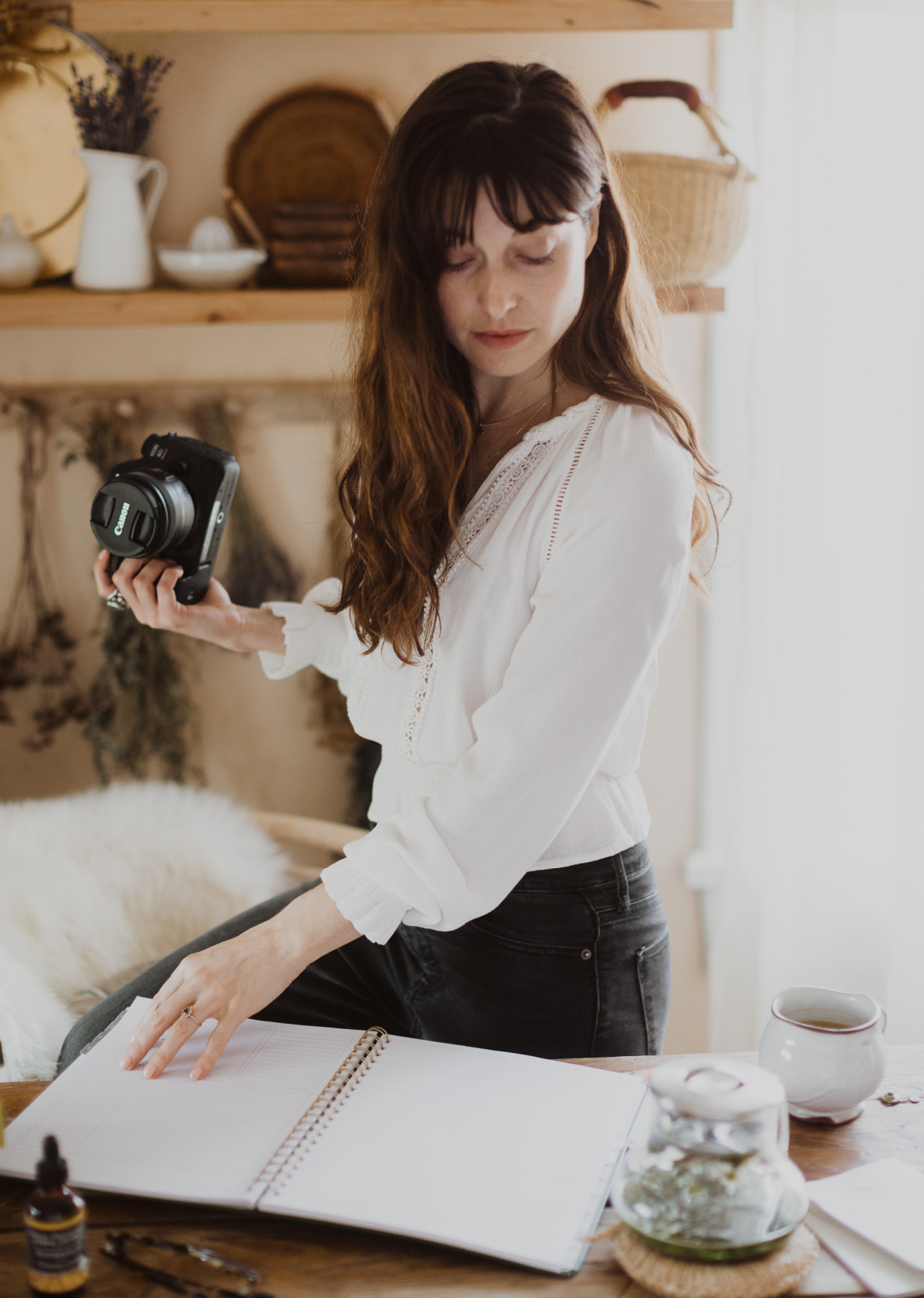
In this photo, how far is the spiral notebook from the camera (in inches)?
29.0

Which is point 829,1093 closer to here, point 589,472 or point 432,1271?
point 432,1271

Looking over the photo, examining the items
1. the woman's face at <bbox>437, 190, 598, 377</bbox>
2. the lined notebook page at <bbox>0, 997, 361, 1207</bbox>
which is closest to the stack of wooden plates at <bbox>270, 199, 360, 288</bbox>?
the woman's face at <bbox>437, 190, 598, 377</bbox>

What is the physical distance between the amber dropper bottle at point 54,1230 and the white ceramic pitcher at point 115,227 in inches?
61.1

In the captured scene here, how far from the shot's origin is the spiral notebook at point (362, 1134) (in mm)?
737

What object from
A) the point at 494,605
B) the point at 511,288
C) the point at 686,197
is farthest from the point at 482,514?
the point at 686,197

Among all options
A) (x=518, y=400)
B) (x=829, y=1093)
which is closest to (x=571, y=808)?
(x=829, y=1093)

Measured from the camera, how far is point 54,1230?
67 centimetres

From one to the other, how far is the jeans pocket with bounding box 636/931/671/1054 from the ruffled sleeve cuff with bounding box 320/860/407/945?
0.29 m

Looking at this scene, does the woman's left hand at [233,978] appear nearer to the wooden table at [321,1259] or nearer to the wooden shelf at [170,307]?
the wooden table at [321,1259]

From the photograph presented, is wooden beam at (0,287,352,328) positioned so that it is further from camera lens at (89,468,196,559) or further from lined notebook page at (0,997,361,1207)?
lined notebook page at (0,997,361,1207)

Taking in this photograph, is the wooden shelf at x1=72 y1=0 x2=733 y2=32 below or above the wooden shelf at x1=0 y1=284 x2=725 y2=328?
above

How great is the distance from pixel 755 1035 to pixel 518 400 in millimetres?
1434

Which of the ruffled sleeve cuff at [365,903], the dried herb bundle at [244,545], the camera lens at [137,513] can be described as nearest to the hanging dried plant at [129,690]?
the dried herb bundle at [244,545]

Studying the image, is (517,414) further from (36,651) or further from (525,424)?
(36,651)
